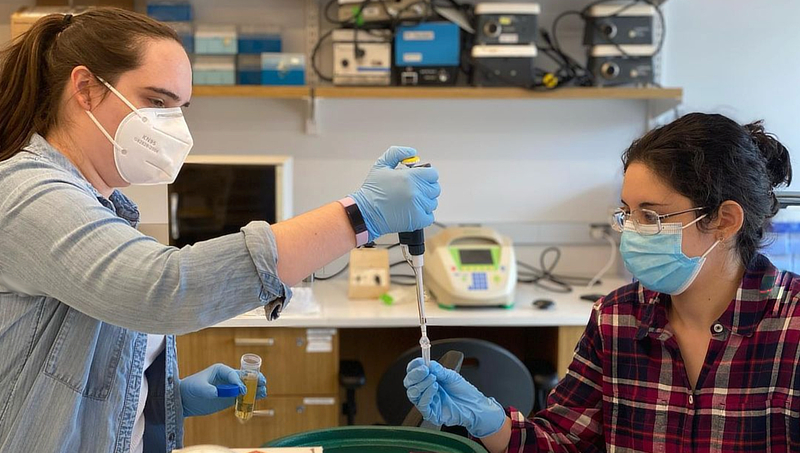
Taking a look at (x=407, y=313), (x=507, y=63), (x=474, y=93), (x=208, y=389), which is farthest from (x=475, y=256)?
(x=208, y=389)

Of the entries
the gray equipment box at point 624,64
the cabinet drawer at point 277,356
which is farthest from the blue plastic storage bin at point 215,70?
the gray equipment box at point 624,64

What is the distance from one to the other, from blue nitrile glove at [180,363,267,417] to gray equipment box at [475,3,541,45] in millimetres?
1953

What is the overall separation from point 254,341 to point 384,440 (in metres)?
0.58

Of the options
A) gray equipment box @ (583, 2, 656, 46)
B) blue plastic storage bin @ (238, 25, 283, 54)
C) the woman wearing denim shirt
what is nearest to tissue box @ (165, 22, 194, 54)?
blue plastic storage bin @ (238, 25, 283, 54)

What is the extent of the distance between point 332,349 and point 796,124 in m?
2.06

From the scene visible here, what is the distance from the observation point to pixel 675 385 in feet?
4.43

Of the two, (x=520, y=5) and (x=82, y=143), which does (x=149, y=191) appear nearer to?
(x=82, y=143)

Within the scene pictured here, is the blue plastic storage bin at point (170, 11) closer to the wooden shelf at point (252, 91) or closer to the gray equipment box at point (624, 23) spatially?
the wooden shelf at point (252, 91)

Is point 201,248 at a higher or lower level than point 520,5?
lower

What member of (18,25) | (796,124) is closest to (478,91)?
(796,124)

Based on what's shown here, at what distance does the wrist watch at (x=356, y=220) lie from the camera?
0.97 m

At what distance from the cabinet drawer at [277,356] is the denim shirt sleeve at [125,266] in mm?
499

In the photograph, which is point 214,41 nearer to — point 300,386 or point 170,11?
point 170,11

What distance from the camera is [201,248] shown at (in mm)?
894
